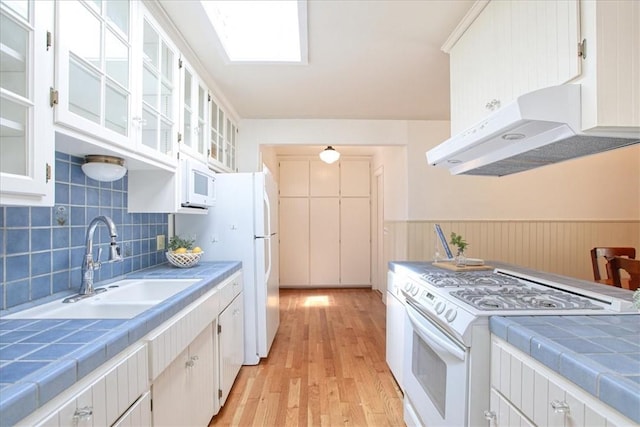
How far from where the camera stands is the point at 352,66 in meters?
2.29

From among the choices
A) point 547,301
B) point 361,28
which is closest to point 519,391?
point 547,301

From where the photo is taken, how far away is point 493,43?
5.03 feet

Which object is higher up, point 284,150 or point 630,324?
point 284,150

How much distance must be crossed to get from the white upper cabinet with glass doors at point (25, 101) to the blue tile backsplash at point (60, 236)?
42 cm

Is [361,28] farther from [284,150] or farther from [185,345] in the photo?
[284,150]

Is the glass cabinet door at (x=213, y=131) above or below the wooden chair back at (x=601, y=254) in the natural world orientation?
above

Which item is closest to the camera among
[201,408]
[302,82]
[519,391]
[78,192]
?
[519,391]

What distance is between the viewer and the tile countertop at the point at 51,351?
2.09 ft

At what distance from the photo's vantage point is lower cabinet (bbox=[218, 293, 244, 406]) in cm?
201

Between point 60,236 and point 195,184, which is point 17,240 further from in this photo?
point 195,184

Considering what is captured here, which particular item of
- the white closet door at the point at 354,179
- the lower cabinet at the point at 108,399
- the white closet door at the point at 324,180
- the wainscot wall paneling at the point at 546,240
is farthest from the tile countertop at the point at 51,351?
the white closet door at the point at 354,179

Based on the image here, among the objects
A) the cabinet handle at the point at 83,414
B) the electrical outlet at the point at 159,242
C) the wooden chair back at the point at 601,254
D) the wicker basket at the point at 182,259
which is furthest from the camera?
the wooden chair back at the point at 601,254

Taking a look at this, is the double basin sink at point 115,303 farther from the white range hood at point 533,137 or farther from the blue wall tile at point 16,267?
the white range hood at point 533,137

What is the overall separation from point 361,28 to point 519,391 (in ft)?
6.21
